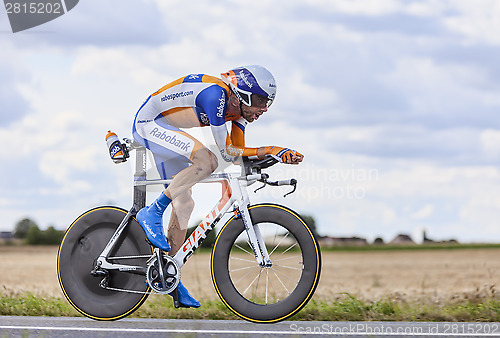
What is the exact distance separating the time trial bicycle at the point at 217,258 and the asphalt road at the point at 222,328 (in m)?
0.22

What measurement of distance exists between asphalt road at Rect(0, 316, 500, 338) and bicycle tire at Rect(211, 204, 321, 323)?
0.82ft

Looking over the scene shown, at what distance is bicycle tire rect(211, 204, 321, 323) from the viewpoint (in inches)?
267

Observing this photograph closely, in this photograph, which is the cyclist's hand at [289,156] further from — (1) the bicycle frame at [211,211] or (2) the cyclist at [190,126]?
(1) the bicycle frame at [211,211]

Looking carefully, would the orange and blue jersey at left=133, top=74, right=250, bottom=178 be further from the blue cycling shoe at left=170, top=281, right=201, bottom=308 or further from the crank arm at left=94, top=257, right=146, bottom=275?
the blue cycling shoe at left=170, top=281, right=201, bottom=308

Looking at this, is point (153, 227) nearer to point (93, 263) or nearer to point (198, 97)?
point (93, 263)

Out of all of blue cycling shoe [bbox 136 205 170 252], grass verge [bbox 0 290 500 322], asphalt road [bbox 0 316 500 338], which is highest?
blue cycling shoe [bbox 136 205 170 252]

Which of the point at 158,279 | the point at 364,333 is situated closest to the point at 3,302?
the point at 158,279

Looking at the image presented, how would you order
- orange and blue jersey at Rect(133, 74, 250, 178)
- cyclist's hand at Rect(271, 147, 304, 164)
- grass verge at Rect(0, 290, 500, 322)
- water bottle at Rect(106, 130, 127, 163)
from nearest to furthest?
cyclist's hand at Rect(271, 147, 304, 164) → orange and blue jersey at Rect(133, 74, 250, 178) → water bottle at Rect(106, 130, 127, 163) → grass verge at Rect(0, 290, 500, 322)

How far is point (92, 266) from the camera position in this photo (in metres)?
7.57

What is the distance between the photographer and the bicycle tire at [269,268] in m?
Result: 6.77

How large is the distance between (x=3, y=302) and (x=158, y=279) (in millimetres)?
2731

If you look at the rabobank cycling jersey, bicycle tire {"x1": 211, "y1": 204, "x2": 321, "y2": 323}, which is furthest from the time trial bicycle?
the rabobank cycling jersey

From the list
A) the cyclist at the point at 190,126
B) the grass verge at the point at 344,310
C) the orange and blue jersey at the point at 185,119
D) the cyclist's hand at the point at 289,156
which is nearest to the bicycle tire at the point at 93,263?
the cyclist at the point at 190,126

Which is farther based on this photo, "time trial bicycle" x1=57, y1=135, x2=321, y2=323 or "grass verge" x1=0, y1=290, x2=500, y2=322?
"grass verge" x1=0, y1=290, x2=500, y2=322
